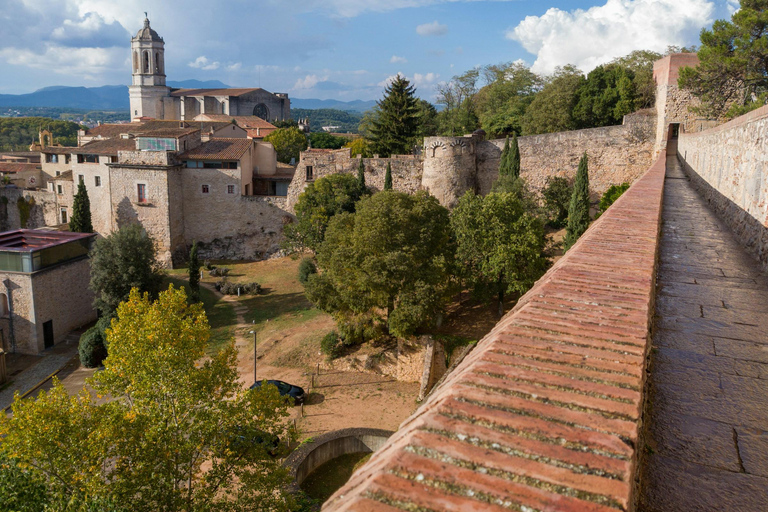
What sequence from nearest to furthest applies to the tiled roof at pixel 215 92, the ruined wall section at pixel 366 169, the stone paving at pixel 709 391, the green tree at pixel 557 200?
the stone paving at pixel 709 391
the green tree at pixel 557 200
the ruined wall section at pixel 366 169
the tiled roof at pixel 215 92

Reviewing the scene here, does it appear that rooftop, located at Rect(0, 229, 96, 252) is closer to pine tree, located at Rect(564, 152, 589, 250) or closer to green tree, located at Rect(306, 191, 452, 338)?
green tree, located at Rect(306, 191, 452, 338)

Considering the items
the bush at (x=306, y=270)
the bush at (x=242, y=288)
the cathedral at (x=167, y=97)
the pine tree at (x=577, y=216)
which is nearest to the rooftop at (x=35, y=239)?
the bush at (x=242, y=288)

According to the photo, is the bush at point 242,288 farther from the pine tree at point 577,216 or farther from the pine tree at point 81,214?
the pine tree at point 577,216

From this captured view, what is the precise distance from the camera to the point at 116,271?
92.5ft

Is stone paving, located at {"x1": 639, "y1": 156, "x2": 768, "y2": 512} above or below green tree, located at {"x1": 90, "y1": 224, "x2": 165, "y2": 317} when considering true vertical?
above

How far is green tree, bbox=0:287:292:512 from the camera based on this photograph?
9734 millimetres

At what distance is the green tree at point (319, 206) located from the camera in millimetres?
34844

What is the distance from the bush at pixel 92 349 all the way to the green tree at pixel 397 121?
80.7ft

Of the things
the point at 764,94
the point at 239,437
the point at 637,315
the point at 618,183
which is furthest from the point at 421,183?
the point at 637,315

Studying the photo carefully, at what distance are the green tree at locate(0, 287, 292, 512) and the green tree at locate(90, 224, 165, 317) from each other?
15543mm

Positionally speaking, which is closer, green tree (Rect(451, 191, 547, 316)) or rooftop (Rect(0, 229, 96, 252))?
green tree (Rect(451, 191, 547, 316))

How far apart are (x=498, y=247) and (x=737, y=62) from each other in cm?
1177

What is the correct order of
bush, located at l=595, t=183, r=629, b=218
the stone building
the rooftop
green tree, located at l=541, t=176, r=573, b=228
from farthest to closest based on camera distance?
1. green tree, located at l=541, t=176, r=573, b=228
2. bush, located at l=595, t=183, r=629, b=218
3. the rooftop
4. the stone building

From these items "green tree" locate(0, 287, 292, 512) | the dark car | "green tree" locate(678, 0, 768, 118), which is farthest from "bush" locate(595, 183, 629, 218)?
"green tree" locate(0, 287, 292, 512)
